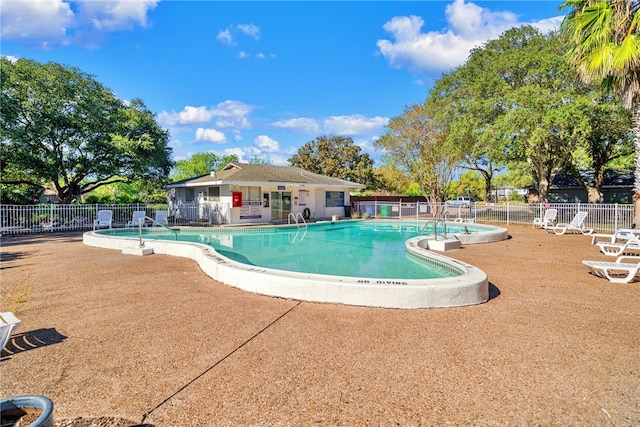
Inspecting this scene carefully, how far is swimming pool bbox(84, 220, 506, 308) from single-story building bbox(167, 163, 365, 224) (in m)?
2.86

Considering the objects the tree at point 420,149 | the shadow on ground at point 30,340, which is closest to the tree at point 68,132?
the shadow on ground at point 30,340

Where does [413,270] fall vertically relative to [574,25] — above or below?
below

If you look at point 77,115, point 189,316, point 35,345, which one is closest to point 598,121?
point 189,316

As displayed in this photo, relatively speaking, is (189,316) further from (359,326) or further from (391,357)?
(391,357)

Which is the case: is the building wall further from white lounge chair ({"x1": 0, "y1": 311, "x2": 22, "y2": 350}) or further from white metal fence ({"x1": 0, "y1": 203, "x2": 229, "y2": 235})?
white lounge chair ({"x1": 0, "y1": 311, "x2": 22, "y2": 350})

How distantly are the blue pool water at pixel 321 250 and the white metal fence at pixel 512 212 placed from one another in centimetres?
296

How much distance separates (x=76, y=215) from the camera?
57.8ft

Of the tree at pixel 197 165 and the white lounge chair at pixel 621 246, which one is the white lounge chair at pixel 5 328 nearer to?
the white lounge chair at pixel 621 246

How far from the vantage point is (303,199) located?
22.7 meters

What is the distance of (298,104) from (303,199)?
470 inches

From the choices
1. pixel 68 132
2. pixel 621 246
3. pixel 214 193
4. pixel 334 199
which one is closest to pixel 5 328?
pixel 621 246

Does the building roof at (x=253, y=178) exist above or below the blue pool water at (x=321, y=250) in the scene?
above

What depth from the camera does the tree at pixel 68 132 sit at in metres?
16.9

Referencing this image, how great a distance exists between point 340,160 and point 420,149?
12128 millimetres
